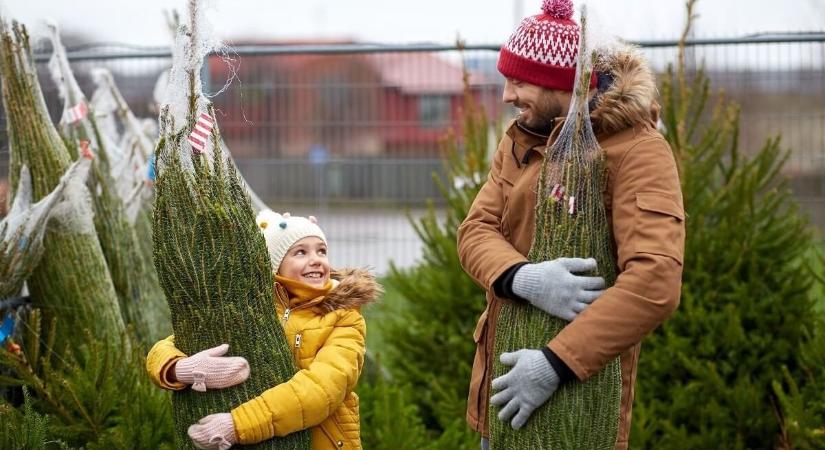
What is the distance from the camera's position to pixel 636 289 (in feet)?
8.40

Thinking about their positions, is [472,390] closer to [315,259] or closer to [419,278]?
[315,259]

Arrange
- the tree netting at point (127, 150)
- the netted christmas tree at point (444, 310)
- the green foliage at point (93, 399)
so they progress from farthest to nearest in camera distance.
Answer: the netted christmas tree at point (444, 310)
the tree netting at point (127, 150)
the green foliage at point (93, 399)

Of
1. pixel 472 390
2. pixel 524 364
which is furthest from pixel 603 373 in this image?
pixel 472 390

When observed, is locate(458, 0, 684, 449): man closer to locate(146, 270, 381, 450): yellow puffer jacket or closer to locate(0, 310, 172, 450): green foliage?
locate(146, 270, 381, 450): yellow puffer jacket

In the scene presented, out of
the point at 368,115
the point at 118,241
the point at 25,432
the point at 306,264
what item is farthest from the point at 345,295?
the point at 368,115

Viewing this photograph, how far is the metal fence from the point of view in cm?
661

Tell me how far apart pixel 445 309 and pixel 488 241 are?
2.50m

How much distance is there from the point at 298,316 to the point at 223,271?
0.38 meters

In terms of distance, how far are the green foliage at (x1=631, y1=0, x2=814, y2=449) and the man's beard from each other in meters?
2.12

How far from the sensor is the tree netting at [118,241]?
15.7 ft

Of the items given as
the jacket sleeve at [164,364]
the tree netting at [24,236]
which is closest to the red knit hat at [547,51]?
the jacket sleeve at [164,364]

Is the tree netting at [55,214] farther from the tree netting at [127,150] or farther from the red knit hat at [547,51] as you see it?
the red knit hat at [547,51]

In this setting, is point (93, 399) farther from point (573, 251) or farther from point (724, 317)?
point (724, 317)

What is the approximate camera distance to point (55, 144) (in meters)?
4.33
